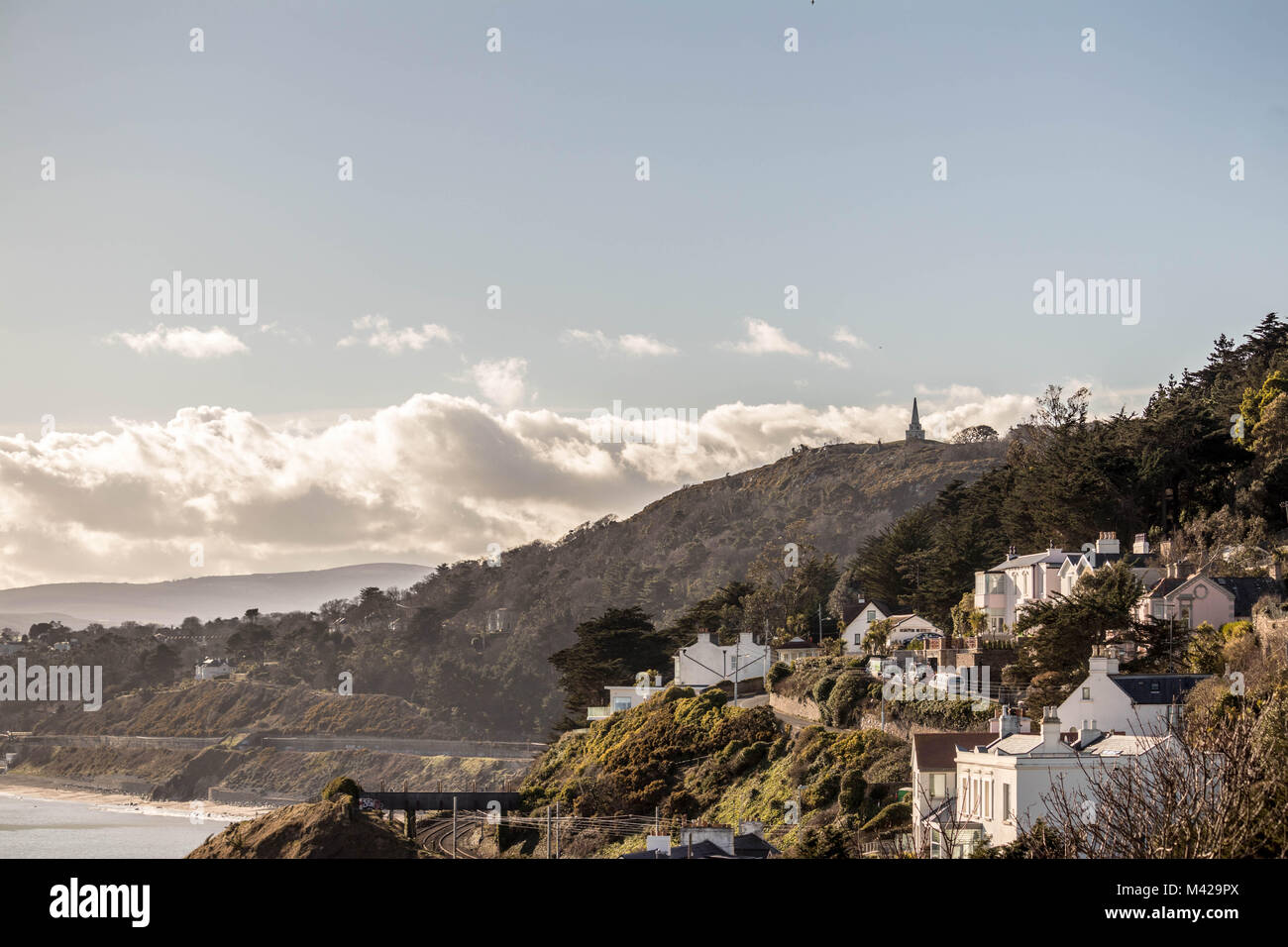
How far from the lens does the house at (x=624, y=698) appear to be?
221 feet

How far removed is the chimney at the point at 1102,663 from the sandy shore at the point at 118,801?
75288 mm

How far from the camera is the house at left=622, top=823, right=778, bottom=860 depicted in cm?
2983

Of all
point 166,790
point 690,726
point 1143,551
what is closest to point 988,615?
point 1143,551

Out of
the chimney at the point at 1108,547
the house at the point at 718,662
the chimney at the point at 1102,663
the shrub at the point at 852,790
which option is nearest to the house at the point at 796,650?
the house at the point at 718,662

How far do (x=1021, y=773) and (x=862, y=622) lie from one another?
3386 centimetres

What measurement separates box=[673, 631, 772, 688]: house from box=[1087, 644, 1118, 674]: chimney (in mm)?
24738

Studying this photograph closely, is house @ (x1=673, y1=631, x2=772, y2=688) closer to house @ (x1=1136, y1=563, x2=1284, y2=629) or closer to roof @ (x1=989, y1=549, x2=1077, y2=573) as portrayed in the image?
roof @ (x1=989, y1=549, x2=1077, y2=573)

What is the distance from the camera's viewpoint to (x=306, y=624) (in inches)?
7520

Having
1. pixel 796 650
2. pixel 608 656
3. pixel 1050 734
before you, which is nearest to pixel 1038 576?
pixel 796 650

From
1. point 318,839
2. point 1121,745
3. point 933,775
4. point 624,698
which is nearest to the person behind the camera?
point 1121,745

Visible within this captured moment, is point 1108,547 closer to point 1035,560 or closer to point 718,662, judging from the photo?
point 1035,560

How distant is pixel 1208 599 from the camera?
1761 inches

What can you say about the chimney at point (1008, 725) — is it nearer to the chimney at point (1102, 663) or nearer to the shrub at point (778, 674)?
the chimney at point (1102, 663)
